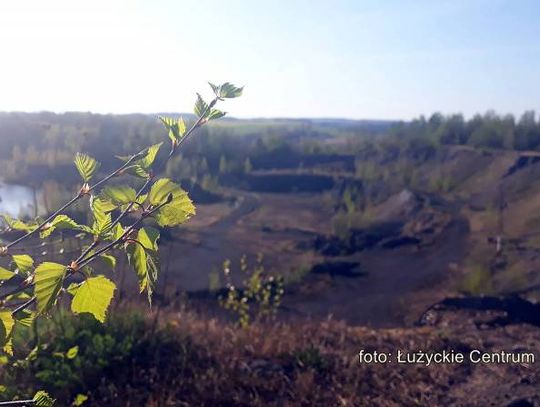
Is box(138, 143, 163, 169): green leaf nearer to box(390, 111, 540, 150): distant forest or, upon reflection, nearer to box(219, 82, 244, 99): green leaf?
box(219, 82, 244, 99): green leaf

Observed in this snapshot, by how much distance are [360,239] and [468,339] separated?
49.3ft

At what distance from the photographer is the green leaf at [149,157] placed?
4.92 ft

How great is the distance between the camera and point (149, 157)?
4.93 ft

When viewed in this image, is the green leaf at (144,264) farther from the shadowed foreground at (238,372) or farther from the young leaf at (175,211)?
the shadowed foreground at (238,372)

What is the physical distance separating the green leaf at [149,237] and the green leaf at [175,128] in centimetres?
27

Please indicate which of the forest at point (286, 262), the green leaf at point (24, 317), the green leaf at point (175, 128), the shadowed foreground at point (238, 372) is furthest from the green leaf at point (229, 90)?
the shadowed foreground at point (238, 372)

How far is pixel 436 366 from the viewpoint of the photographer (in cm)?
474

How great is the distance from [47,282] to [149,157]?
0.42 meters

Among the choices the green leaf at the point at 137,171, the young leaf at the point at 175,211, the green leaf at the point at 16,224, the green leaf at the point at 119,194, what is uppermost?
the green leaf at the point at 137,171

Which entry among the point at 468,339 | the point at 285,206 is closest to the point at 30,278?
the point at 468,339

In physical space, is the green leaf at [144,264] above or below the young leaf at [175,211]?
below

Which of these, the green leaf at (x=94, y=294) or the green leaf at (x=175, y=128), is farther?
the green leaf at (x=175, y=128)

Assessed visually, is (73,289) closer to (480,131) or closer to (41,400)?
(41,400)

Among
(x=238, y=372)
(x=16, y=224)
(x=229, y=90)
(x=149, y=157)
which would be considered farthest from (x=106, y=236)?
(x=238, y=372)
